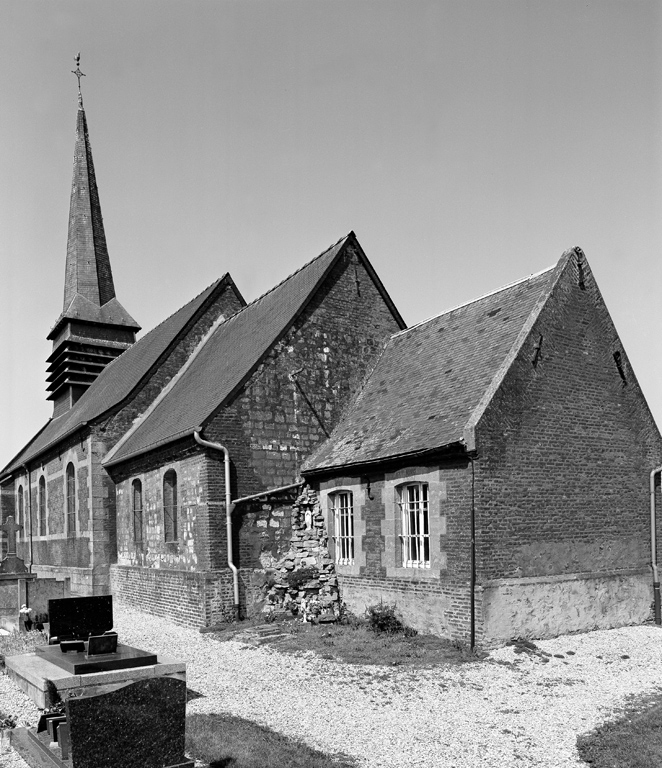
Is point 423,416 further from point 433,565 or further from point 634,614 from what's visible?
point 634,614

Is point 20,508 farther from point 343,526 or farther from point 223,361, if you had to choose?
point 343,526

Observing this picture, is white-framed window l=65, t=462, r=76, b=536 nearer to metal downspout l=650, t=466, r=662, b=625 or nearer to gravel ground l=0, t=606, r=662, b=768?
gravel ground l=0, t=606, r=662, b=768

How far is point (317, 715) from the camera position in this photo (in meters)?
9.27

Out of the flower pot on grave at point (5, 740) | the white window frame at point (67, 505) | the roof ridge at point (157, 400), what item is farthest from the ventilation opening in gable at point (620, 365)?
the white window frame at point (67, 505)

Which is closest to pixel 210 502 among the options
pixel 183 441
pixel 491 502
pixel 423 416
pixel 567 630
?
pixel 183 441

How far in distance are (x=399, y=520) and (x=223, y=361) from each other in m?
7.67

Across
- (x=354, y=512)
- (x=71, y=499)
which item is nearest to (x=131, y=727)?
(x=354, y=512)

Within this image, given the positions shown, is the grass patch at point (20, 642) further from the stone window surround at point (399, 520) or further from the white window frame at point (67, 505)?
the white window frame at point (67, 505)

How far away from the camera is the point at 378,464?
15250mm

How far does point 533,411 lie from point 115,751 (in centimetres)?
1009

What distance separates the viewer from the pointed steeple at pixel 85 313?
30172 millimetres

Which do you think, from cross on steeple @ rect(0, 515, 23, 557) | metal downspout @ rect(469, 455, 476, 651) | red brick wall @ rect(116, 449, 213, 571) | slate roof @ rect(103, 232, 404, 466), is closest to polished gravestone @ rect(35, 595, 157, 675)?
metal downspout @ rect(469, 455, 476, 651)

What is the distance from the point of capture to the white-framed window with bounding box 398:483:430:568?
14.3 m

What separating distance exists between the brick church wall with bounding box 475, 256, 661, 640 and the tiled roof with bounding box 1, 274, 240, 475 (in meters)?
12.1
